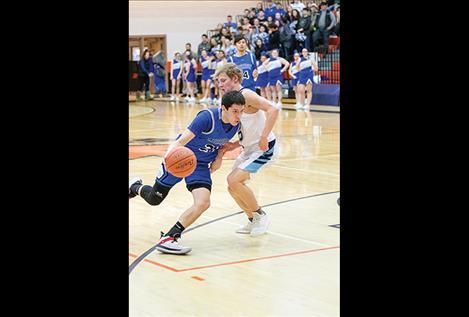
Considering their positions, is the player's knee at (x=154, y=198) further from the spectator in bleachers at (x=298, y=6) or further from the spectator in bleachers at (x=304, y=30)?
the spectator in bleachers at (x=298, y=6)

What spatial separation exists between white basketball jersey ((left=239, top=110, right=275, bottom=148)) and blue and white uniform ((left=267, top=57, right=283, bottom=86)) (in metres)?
15.2

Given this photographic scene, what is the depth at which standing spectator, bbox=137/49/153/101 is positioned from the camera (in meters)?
27.5

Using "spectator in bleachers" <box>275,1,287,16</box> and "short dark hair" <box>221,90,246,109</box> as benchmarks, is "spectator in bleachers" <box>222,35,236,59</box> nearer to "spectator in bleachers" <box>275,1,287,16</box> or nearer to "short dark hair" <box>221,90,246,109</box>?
"spectator in bleachers" <box>275,1,287,16</box>

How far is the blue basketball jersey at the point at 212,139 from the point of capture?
18.2ft

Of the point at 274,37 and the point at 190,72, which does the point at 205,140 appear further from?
the point at 190,72

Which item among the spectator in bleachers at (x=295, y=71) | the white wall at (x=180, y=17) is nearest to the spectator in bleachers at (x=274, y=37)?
the spectator in bleachers at (x=295, y=71)

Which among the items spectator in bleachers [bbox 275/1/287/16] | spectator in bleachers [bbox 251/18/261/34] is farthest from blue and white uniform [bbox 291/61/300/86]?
spectator in bleachers [bbox 275/1/287/16]

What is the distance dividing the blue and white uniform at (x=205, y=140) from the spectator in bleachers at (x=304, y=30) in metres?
17.9

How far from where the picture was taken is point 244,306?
4176 mm

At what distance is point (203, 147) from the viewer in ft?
18.6

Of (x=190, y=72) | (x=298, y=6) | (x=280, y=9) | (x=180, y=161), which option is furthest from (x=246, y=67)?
(x=280, y=9)
